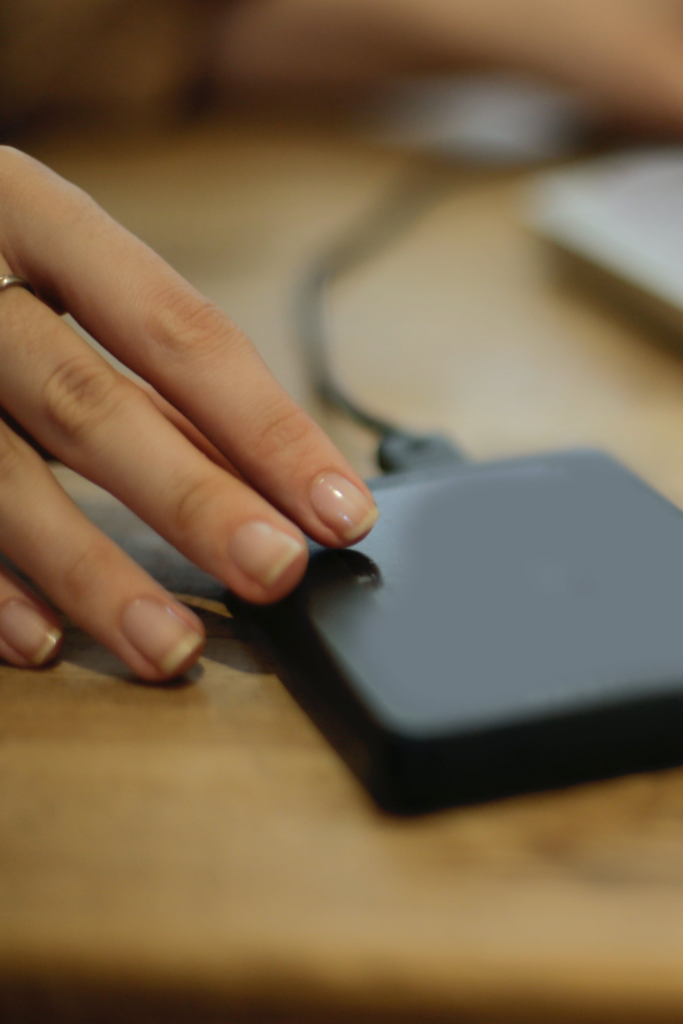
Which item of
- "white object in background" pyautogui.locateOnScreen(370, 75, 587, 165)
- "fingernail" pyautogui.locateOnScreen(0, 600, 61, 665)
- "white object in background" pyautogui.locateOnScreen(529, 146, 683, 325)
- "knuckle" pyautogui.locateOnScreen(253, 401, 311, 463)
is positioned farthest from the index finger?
"white object in background" pyautogui.locateOnScreen(370, 75, 587, 165)

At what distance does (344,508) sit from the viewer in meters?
0.33

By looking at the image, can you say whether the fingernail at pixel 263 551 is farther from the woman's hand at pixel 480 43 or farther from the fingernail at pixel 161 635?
the woman's hand at pixel 480 43

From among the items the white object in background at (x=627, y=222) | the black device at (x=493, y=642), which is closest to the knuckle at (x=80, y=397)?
the black device at (x=493, y=642)

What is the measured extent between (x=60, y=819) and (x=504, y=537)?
0.18 metres

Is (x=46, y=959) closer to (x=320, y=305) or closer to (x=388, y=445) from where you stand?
(x=388, y=445)

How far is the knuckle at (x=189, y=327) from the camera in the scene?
0.38 meters

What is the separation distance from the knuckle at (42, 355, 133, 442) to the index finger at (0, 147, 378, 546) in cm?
2

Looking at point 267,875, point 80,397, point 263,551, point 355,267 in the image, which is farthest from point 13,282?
point 355,267

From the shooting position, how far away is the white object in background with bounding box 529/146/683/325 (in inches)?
25.0

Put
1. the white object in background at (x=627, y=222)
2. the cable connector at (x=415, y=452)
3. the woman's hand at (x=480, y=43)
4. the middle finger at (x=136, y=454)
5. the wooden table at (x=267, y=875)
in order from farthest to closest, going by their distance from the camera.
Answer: the woman's hand at (x=480, y=43), the white object in background at (x=627, y=222), the cable connector at (x=415, y=452), the middle finger at (x=136, y=454), the wooden table at (x=267, y=875)

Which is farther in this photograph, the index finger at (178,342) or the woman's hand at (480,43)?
the woman's hand at (480,43)

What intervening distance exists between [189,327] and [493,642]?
0.66 feet

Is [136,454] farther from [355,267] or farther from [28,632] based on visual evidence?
[355,267]

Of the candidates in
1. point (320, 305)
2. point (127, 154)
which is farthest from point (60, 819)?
point (127, 154)
